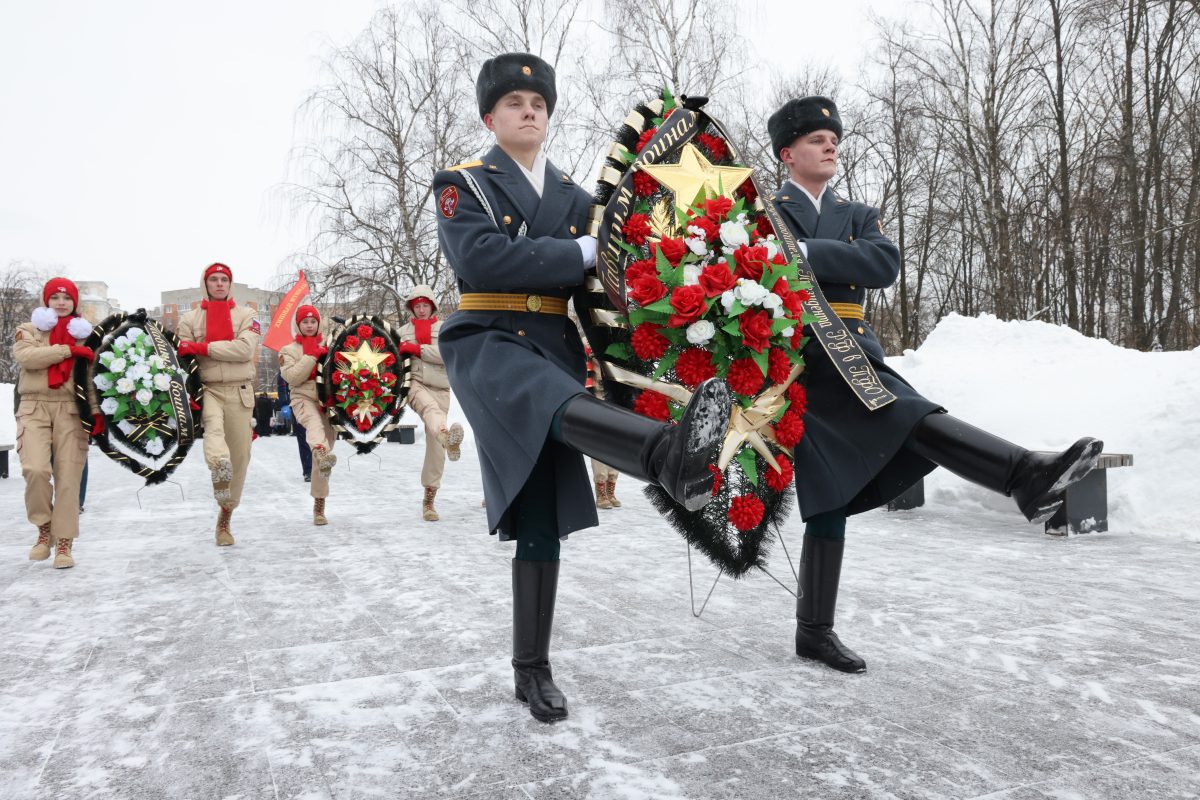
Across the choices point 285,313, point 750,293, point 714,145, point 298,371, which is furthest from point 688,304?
point 285,313

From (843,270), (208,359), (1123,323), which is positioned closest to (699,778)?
(843,270)

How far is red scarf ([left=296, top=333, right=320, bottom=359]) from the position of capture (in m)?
9.07

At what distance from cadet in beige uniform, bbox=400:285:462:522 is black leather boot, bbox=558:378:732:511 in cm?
584

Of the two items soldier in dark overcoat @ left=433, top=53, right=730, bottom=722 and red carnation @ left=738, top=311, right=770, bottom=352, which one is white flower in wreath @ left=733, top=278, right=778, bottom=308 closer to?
red carnation @ left=738, top=311, right=770, bottom=352

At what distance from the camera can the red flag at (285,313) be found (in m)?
22.7

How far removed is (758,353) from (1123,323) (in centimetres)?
2651

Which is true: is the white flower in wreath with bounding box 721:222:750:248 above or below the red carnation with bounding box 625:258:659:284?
above

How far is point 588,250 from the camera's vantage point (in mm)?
3004

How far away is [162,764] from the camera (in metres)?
2.62

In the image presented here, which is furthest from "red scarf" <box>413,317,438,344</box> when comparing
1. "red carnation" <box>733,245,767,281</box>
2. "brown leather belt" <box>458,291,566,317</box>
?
"red carnation" <box>733,245,767,281</box>

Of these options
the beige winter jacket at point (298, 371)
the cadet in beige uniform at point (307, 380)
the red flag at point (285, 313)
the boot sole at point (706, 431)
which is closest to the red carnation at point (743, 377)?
the boot sole at point (706, 431)

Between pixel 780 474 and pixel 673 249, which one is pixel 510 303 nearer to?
pixel 673 249

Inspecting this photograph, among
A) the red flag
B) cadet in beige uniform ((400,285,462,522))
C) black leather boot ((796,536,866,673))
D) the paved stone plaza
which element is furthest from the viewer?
the red flag

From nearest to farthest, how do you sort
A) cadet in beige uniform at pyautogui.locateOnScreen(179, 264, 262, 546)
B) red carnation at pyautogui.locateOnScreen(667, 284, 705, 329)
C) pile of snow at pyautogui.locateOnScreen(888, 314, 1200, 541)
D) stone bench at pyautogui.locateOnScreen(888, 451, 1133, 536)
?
red carnation at pyautogui.locateOnScreen(667, 284, 705, 329), stone bench at pyautogui.locateOnScreen(888, 451, 1133, 536), pile of snow at pyautogui.locateOnScreen(888, 314, 1200, 541), cadet in beige uniform at pyautogui.locateOnScreen(179, 264, 262, 546)
